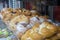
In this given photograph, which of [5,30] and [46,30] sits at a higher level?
[46,30]

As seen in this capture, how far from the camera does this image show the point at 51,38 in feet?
2.10

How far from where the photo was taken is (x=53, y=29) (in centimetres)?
63

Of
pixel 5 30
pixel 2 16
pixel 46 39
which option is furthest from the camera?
pixel 2 16

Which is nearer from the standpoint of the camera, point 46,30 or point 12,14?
point 46,30

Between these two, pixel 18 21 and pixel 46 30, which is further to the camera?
pixel 18 21

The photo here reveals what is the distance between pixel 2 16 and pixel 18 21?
37cm

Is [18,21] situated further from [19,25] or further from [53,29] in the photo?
[53,29]

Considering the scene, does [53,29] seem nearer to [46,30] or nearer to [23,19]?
[46,30]

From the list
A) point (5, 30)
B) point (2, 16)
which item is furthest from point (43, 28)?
point (2, 16)

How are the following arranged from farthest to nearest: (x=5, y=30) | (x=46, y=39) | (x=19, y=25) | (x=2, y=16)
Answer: (x=2, y=16) → (x=5, y=30) → (x=19, y=25) → (x=46, y=39)

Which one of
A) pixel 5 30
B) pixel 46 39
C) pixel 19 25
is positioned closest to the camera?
pixel 46 39

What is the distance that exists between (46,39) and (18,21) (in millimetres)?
301

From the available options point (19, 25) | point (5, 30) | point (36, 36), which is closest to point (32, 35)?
point (36, 36)

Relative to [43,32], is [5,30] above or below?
below
